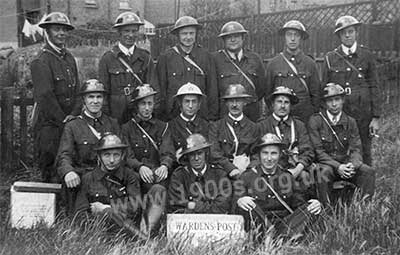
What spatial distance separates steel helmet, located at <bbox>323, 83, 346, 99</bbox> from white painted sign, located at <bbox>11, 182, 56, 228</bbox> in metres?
3.42

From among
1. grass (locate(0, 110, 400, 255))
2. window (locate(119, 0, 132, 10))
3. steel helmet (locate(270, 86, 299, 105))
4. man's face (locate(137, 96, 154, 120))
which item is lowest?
grass (locate(0, 110, 400, 255))

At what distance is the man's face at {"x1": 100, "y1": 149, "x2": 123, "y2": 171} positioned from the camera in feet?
22.1

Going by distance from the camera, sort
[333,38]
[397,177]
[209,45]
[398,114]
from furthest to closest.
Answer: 1. [209,45]
2. [333,38]
3. [398,114]
4. [397,177]

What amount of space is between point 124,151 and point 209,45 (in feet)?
34.9

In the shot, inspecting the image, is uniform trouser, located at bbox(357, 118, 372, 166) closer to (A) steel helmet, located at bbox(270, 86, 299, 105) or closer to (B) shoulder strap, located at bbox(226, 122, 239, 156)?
(A) steel helmet, located at bbox(270, 86, 299, 105)

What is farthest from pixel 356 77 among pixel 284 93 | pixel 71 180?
pixel 71 180

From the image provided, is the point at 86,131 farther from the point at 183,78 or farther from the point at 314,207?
→ the point at 314,207

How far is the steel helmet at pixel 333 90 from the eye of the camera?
25.0 ft

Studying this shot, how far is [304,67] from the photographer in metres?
8.06

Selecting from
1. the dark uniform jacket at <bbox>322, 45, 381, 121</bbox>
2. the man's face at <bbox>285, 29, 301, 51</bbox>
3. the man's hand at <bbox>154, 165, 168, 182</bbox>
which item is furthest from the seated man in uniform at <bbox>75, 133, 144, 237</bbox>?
the dark uniform jacket at <bbox>322, 45, 381, 121</bbox>

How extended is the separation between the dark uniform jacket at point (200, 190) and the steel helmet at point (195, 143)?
0.24 m

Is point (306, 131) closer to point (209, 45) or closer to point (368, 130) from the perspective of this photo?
point (368, 130)

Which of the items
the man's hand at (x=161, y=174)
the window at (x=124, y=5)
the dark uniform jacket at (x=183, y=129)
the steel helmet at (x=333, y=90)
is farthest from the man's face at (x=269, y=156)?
the window at (x=124, y=5)

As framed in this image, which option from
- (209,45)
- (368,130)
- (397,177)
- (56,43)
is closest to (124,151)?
(56,43)
